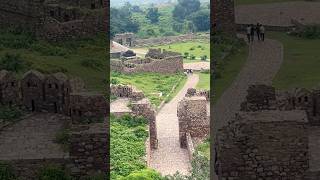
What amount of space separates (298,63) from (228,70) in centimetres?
239

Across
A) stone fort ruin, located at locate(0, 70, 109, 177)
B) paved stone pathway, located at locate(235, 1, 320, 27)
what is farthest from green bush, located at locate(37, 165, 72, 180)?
paved stone pathway, located at locate(235, 1, 320, 27)

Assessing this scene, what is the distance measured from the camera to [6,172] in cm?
1138

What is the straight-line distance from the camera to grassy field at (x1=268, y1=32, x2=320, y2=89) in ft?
51.3

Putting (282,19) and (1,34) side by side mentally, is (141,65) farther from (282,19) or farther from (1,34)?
(1,34)

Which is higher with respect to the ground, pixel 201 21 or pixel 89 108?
pixel 201 21

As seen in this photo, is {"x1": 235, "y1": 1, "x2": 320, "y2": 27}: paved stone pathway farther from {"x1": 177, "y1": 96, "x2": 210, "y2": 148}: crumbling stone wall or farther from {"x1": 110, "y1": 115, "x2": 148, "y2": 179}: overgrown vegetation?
{"x1": 110, "y1": 115, "x2": 148, "y2": 179}: overgrown vegetation

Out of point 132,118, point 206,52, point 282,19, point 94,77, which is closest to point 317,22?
point 282,19

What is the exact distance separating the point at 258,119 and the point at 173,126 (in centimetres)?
1454

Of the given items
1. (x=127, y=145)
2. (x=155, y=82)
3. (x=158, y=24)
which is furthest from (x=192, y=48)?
(x=127, y=145)

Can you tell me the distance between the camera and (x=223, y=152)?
1045cm

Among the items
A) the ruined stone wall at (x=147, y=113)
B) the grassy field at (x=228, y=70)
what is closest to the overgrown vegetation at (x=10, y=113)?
the grassy field at (x=228, y=70)

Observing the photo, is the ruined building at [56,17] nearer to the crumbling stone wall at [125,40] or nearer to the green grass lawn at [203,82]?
the green grass lawn at [203,82]

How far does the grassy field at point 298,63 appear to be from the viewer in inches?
616

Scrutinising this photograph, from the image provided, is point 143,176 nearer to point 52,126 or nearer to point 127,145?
point 52,126
